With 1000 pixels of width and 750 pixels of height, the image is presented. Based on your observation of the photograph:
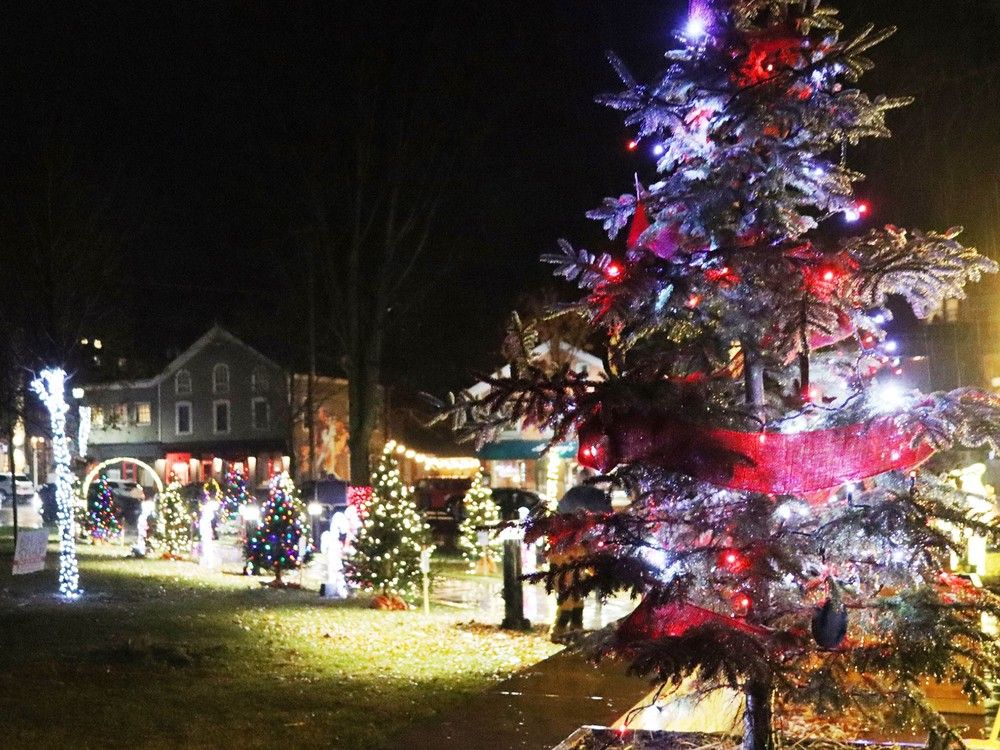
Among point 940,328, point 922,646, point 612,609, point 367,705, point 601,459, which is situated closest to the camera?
point 922,646

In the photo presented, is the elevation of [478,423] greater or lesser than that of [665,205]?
lesser

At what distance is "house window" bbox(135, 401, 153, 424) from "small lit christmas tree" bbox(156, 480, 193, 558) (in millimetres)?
36706

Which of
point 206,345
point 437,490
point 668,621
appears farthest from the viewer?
point 206,345

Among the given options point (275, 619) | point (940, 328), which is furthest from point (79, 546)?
point (940, 328)

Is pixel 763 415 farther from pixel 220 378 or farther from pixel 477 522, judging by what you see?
pixel 220 378

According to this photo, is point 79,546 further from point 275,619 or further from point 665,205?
point 665,205

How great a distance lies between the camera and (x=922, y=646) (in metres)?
5.21

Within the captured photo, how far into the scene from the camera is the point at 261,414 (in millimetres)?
54875

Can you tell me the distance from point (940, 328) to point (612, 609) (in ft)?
55.6

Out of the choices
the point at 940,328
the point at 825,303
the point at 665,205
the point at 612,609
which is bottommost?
the point at 612,609

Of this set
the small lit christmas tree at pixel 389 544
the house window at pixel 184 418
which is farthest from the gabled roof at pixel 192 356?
the small lit christmas tree at pixel 389 544

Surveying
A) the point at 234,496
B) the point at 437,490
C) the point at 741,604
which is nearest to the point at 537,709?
the point at 741,604

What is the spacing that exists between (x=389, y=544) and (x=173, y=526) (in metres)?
8.44

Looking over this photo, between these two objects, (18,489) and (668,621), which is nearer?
(668,621)
